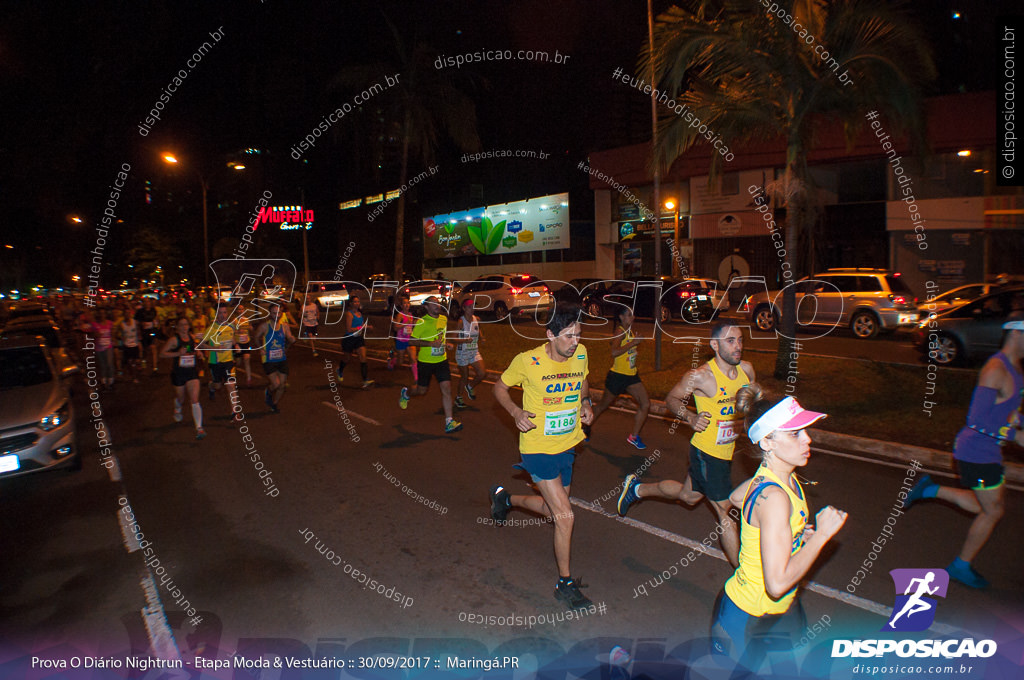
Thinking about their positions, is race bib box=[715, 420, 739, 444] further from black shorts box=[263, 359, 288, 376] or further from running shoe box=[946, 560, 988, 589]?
black shorts box=[263, 359, 288, 376]

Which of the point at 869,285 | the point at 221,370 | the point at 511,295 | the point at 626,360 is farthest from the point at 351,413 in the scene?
the point at 511,295

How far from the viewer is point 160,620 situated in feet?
14.6

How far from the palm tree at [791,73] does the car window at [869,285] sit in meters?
7.28

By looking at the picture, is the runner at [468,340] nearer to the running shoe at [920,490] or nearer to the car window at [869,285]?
the running shoe at [920,490]

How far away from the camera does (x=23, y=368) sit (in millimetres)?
8195

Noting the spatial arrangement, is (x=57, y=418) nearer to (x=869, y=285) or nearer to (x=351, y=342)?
(x=351, y=342)

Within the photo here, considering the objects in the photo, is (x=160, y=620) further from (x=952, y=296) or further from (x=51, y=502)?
(x=952, y=296)

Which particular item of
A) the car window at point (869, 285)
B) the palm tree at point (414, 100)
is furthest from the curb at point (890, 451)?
the palm tree at point (414, 100)

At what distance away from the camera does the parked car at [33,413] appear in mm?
7004

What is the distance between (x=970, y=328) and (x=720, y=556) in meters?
10.8

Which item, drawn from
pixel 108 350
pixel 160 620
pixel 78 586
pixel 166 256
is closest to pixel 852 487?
pixel 160 620

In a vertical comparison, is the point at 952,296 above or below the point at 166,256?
below

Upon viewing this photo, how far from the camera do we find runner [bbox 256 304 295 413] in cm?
1085

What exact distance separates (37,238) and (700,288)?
76.5 feet
